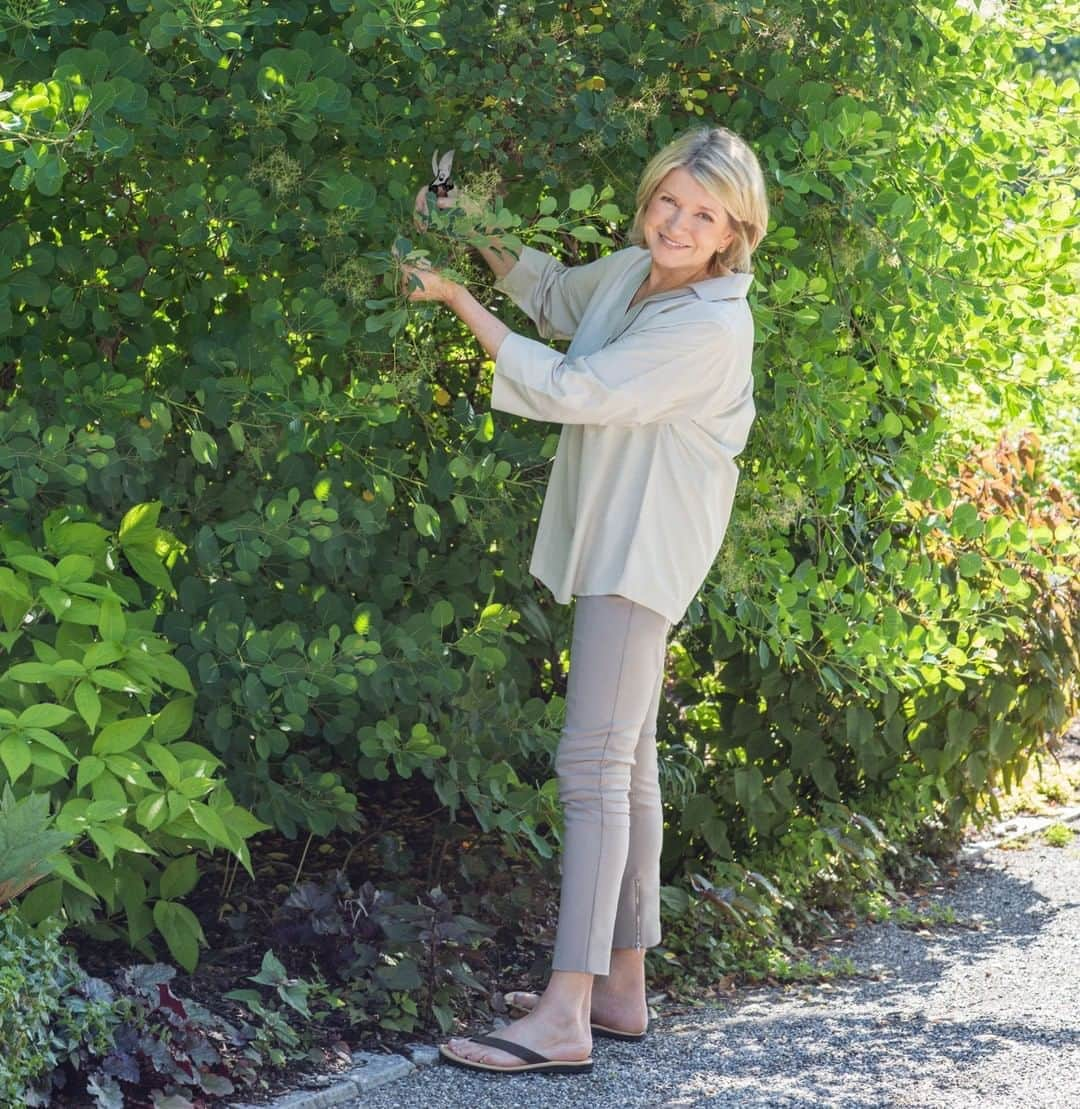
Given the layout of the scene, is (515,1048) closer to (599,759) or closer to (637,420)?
(599,759)

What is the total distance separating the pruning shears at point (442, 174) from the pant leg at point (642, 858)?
1.12m

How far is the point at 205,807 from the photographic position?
10.1 ft

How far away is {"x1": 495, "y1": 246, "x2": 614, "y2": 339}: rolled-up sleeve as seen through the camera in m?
3.56

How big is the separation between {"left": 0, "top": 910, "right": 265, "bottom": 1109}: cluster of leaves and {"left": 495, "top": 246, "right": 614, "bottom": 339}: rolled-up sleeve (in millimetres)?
1542

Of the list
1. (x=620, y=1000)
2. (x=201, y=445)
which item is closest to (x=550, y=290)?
(x=201, y=445)

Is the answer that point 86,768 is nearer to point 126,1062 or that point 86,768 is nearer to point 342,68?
point 126,1062

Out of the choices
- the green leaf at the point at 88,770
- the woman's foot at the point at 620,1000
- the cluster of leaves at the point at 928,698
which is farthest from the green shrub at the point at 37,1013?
the cluster of leaves at the point at 928,698

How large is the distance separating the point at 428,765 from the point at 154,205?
4.27 ft

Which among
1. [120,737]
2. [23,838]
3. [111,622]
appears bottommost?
[23,838]

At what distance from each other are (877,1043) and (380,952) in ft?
3.62

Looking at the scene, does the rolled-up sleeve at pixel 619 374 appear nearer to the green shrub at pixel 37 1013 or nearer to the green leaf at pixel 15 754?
the green leaf at pixel 15 754

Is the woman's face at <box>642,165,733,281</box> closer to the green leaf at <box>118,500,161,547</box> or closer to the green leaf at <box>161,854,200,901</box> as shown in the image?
the green leaf at <box>118,500,161,547</box>

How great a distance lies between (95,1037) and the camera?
288 cm

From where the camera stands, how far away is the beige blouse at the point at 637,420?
3172mm
